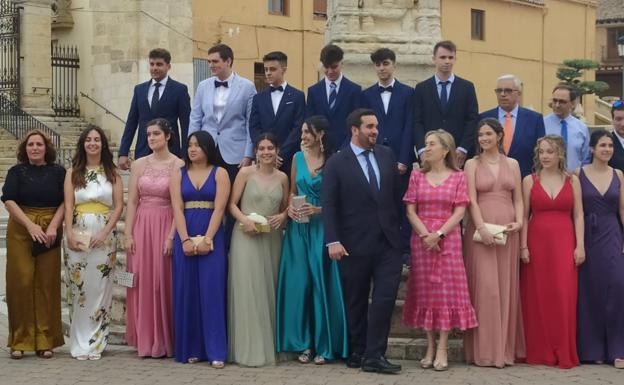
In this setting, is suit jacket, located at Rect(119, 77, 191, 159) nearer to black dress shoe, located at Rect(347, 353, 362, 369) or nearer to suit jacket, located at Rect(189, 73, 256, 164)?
suit jacket, located at Rect(189, 73, 256, 164)

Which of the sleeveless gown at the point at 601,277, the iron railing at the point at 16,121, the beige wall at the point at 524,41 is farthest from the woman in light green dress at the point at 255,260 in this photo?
the beige wall at the point at 524,41

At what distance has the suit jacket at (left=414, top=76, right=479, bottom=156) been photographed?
352 inches

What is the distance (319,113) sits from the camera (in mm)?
9094

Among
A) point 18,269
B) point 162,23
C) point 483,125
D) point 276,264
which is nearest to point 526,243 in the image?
point 483,125

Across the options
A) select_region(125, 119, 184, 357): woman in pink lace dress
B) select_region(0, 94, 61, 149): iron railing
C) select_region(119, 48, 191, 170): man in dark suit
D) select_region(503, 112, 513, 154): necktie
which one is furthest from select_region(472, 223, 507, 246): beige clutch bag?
select_region(0, 94, 61, 149): iron railing

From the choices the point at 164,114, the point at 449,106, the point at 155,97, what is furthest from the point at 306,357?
the point at 155,97

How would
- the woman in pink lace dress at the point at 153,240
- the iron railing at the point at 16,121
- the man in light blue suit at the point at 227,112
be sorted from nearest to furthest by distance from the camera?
the woman in pink lace dress at the point at 153,240
the man in light blue suit at the point at 227,112
the iron railing at the point at 16,121

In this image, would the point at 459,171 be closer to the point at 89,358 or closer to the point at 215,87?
the point at 215,87

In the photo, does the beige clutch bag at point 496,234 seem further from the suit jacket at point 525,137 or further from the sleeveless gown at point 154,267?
the sleeveless gown at point 154,267

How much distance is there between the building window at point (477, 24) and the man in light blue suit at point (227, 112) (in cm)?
3356

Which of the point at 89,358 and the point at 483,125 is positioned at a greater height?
the point at 483,125

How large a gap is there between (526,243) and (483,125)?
98cm

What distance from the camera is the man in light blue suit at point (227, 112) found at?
9.30m

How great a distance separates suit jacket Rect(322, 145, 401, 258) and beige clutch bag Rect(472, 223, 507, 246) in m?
0.62
